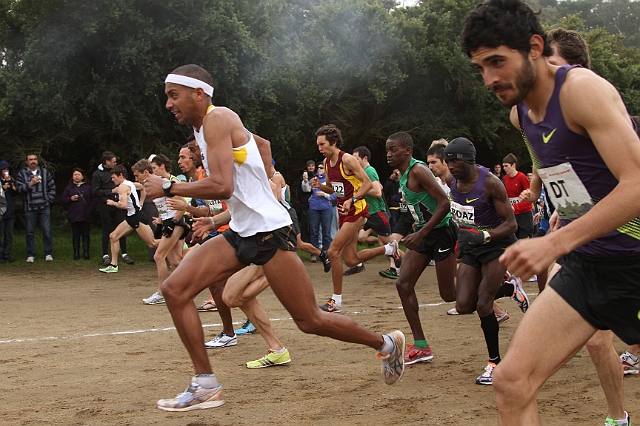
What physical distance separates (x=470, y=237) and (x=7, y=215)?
37.2ft

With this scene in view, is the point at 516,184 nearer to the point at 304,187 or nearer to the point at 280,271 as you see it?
the point at 304,187

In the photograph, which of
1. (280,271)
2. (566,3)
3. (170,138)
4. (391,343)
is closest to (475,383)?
Result: (391,343)

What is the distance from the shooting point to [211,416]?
5.00 meters

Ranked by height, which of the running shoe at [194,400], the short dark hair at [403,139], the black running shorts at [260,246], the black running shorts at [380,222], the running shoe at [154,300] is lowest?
the running shoe at [154,300]

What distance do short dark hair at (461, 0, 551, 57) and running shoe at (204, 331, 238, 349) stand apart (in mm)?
5058

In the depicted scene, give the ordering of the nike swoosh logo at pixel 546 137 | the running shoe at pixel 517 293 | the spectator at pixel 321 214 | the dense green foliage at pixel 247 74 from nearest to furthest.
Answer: the nike swoosh logo at pixel 546 137
the running shoe at pixel 517 293
the dense green foliage at pixel 247 74
the spectator at pixel 321 214

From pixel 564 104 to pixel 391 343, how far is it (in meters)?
2.87

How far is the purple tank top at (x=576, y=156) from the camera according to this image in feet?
10.1

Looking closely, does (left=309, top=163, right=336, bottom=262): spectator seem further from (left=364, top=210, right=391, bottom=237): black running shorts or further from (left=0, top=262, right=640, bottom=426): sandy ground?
(left=0, top=262, right=640, bottom=426): sandy ground

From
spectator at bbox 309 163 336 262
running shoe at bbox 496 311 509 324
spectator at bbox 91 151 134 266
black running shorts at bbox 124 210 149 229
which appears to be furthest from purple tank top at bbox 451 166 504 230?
spectator at bbox 91 151 134 266

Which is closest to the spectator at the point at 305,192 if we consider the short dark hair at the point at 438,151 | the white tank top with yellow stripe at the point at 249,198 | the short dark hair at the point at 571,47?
the short dark hair at the point at 438,151

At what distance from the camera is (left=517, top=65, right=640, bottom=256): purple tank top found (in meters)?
3.06

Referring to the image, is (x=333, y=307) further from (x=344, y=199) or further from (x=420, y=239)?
(x=420, y=239)

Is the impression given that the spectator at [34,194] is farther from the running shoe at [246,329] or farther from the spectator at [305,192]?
the running shoe at [246,329]
